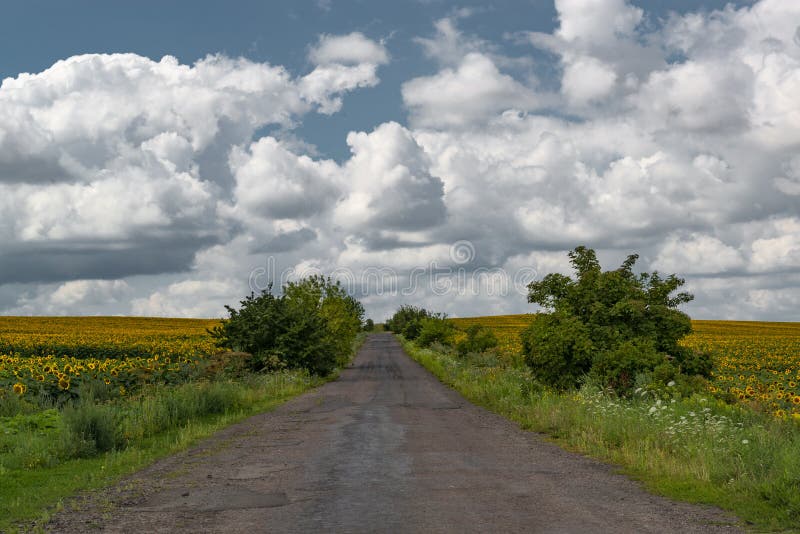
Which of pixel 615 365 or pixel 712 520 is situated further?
pixel 615 365

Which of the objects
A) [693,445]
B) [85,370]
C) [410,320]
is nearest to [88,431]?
[85,370]

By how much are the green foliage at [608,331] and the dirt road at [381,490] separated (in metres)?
4.10

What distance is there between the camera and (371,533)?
287 inches

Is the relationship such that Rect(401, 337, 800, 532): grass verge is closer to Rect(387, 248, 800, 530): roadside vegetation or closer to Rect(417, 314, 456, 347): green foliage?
Rect(387, 248, 800, 530): roadside vegetation

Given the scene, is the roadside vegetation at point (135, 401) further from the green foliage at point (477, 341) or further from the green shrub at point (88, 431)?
the green foliage at point (477, 341)

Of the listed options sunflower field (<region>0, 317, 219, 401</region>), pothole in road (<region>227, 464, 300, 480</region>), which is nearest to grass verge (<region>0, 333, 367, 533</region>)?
sunflower field (<region>0, 317, 219, 401</region>)

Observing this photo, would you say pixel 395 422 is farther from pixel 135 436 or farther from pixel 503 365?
pixel 503 365

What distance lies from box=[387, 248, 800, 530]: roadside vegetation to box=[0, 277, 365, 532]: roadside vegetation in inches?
312

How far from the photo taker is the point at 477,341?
4175cm

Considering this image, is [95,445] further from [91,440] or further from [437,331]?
[437,331]

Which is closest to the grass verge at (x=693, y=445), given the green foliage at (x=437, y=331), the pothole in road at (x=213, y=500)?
the pothole in road at (x=213, y=500)

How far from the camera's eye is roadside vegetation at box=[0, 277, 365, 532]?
11.5 m

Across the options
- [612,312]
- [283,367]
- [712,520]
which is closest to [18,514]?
[712,520]

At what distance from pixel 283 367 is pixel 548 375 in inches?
612
